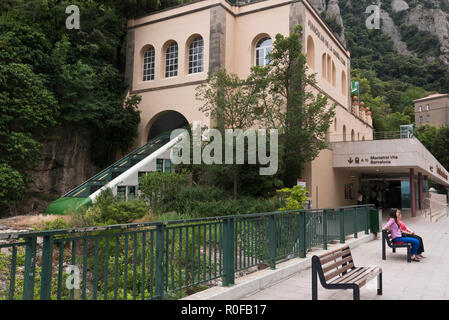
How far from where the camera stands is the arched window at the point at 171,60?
22125 mm

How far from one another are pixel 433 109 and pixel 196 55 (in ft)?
248

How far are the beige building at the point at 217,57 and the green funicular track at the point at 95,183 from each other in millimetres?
3070

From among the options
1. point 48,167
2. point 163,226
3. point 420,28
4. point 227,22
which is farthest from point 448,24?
point 163,226

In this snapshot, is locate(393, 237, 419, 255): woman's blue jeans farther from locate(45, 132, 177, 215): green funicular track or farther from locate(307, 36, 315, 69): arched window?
locate(307, 36, 315, 69): arched window

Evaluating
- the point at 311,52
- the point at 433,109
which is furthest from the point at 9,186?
the point at 433,109

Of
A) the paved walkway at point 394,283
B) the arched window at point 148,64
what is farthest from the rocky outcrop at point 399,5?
the paved walkway at point 394,283

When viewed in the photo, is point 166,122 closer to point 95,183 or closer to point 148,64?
point 148,64

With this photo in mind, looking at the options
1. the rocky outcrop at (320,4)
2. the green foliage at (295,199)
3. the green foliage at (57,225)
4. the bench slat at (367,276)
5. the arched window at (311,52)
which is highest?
the rocky outcrop at (320,4)

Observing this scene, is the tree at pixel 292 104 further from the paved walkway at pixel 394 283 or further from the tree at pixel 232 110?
the paved walkway at pixel 394 283

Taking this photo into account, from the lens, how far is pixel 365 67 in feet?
265

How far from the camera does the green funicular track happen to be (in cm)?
1330

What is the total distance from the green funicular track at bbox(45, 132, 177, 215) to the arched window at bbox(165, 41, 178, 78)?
14.5 ft

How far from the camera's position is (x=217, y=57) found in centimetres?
1966
